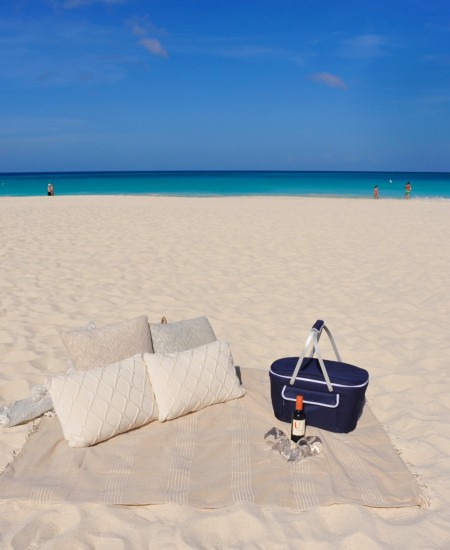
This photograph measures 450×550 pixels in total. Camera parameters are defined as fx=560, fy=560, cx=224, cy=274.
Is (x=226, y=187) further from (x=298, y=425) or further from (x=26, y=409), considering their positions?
(x=298, y=425)

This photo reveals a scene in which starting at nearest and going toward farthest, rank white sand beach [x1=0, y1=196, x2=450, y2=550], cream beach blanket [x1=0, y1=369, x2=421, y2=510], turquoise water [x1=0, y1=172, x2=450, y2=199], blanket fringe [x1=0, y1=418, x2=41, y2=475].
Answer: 1. white sand beach [x1=0, y1=196, x2=450, y2=550]
2. cream beach blanket [x1=0, y1=369, x2=421, y2=510]
3. blanket fringe [x1=0, y1=418, x2=41, y2=475]
4. turquoise water [x1=0, y1=172, x2=450, y2=199]

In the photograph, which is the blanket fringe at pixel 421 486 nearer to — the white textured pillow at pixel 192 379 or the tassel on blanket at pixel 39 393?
the white textured pillow at pixel 192 379

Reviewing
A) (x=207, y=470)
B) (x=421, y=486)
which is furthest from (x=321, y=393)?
(x=207, y=470)

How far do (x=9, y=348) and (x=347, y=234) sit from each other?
10.3 metres

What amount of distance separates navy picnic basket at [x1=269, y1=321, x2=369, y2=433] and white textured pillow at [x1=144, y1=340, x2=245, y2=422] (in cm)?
35

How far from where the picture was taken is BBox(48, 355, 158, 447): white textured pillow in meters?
3.38

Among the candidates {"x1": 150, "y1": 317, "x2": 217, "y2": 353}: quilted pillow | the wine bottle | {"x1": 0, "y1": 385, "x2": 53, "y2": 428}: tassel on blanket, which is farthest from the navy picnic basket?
{"x1": 0, "y1": 385, "x2": 53, "y2": 428}: tassel on blanket

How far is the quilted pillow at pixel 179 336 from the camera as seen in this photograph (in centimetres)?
408

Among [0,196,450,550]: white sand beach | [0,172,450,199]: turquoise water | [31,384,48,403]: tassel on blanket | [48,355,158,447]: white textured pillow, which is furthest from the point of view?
[0,172,450,199]: turquoise water

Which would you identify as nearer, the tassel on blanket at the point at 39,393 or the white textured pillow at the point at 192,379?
the white textured pillow at the point at 192,379

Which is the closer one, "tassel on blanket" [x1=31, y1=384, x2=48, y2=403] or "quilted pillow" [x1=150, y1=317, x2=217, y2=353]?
"tassel on blanket" [x1=31, y1=384, x2=48, y2=403]

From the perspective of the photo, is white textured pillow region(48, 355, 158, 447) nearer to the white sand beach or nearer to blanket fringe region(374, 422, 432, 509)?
the white sand beach

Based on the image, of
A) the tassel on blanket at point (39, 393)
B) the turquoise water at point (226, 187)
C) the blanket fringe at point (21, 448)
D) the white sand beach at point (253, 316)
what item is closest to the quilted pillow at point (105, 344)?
the tassel on blanket at point (39, 393)

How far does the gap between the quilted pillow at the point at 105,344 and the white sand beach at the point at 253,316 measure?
61 cm
